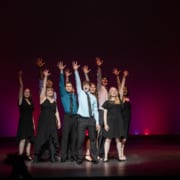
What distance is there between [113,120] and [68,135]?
0.68 m

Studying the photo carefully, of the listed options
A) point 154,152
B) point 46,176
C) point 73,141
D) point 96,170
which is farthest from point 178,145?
point 46,176

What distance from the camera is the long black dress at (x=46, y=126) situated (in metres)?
6.96

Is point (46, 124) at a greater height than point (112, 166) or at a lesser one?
greater

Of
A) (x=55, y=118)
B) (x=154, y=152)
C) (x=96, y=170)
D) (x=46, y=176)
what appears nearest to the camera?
(x=46, y=176)

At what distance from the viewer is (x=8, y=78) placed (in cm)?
1023

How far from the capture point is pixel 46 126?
6.97 m

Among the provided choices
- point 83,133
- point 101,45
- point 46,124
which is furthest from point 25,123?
point 101,45

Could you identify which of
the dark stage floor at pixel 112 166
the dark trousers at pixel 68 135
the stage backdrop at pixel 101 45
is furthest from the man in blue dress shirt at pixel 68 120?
the stage backdrop at pixel 101 45

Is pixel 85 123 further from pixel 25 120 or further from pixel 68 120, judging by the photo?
pixel 25 120

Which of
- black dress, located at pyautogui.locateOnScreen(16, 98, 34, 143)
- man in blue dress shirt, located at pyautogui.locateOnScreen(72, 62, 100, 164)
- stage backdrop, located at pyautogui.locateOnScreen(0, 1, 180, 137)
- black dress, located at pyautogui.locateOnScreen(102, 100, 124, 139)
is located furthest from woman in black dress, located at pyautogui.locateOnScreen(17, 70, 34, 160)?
stage backdrop, located at pyautogui.locateOnScreen(0, 1, 180, 137)

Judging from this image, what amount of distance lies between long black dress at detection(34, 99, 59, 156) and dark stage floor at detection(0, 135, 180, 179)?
291 mm

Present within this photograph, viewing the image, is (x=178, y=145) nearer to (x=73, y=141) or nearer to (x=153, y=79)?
(x=153, y=79)

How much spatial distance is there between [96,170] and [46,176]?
31.1 inches

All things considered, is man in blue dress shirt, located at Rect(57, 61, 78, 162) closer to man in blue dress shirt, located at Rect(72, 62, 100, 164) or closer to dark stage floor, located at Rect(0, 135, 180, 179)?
man in blue dress shirt, located at Rect(72, 62, 100, 164)
